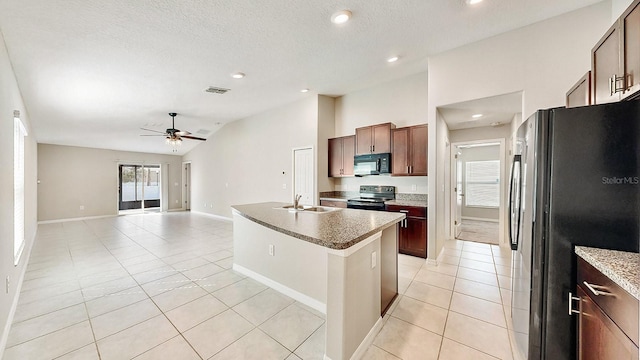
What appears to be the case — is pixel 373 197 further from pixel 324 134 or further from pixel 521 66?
pixel 521 66

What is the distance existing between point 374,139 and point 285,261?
276 cm

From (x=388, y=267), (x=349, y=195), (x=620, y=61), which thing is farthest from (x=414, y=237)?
(x=620, y=61)

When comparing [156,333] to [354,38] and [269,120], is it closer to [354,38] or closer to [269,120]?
[354,38]

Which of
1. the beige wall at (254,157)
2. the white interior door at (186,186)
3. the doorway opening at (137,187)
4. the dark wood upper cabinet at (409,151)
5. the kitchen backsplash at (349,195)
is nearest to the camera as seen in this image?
the dark wood upper cabinet at (409,151)

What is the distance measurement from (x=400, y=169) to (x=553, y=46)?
2.27 m

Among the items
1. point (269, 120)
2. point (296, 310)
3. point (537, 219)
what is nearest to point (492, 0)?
point (537, 219)

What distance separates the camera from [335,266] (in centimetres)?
155

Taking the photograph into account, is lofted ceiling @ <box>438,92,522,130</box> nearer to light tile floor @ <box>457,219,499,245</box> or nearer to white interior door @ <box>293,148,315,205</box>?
light tile floor @ <box>457,219,499,245</box>

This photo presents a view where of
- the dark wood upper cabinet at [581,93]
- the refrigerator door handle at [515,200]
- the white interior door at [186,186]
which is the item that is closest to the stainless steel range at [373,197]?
the refrigerator door handle at [515,200]

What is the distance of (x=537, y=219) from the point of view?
4.63 ft

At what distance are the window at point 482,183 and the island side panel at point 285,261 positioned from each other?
657 cm

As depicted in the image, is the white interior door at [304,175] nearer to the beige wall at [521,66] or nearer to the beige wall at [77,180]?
the beige wall at [521,66]

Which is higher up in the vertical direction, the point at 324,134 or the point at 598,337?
the point at 324,134

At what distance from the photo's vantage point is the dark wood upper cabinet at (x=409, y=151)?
12.5ft
